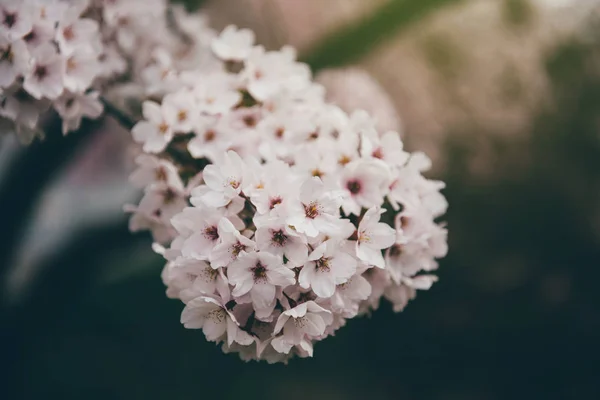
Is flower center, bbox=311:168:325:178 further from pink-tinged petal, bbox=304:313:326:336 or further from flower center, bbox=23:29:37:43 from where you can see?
flower center, bbox=23:29:37:43

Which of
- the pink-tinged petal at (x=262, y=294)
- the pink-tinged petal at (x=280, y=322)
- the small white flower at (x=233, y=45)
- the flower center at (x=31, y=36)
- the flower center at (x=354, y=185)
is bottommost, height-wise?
the pink-tinged petal at (x=280, y=322)

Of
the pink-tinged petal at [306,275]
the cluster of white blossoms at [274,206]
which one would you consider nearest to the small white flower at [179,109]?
the cluster of white blossoms at [274,206]

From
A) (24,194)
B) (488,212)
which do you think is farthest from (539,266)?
(24,194)

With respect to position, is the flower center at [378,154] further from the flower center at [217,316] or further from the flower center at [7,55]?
the flower center at [7,55]

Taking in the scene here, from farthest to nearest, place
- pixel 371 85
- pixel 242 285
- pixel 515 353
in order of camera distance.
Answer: pixel 515 353
pixel 371 85
pixel 242 285

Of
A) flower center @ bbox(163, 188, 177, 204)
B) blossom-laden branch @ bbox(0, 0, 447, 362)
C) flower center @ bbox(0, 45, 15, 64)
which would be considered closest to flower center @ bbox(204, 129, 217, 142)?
blossom-laden branch @ bbox(0, 0, 447, 362)

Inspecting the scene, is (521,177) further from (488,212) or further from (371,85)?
(371,85)

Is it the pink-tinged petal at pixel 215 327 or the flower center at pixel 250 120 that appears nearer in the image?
→ the pink-tinged petal at pixel 215 327
